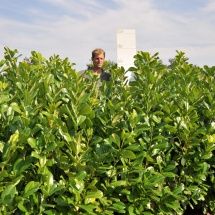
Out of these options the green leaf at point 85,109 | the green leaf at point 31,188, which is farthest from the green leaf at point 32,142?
the green leaf at point 85,109

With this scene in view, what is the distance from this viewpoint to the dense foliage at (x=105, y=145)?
284 centimetres

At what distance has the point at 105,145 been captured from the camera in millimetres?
3102

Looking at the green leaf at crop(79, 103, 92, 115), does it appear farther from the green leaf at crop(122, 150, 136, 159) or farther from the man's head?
the man's head

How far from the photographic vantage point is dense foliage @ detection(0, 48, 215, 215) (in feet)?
9.32

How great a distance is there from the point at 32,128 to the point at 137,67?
1660mm

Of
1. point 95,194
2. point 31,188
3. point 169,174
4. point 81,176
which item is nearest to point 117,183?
point 95,194

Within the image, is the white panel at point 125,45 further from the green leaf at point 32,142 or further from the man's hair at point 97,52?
the green leaf at point 32,142

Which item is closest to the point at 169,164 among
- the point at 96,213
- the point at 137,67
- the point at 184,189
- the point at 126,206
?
the point at 184,189

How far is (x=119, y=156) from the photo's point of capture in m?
3.17

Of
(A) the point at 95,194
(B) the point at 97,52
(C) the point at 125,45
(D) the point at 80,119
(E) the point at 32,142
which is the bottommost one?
(A) the point at 95,194

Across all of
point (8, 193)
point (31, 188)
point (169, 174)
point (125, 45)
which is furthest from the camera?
point (125, 45)

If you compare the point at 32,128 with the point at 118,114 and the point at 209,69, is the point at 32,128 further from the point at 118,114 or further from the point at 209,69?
the point at 209,69

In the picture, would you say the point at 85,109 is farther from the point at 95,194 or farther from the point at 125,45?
the point at 125,45

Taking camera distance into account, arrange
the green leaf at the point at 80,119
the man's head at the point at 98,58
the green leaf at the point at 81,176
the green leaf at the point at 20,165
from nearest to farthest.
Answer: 1. the green leaf at the point at 20,165
2. the green leaf at the point at 81,176
3. the green leaf at the point at 80,119
4. the man's head at the point at 98,58
